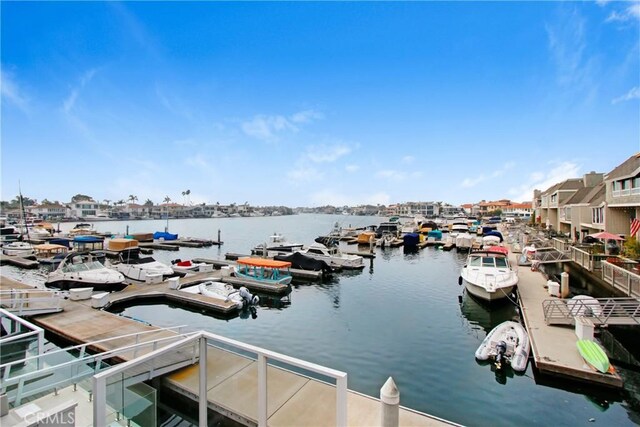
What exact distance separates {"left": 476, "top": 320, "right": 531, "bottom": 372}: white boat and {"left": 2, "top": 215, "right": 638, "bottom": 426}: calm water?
0.39 meters

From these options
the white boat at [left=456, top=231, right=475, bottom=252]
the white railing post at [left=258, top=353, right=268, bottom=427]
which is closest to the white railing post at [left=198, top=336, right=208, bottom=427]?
the white railing post at [left=258, top=353, right=268, bottom=427]

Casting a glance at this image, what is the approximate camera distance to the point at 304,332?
15125 mm

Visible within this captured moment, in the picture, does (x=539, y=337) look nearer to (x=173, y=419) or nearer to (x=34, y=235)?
(x=173, y=419)

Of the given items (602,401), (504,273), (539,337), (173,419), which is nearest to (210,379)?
(173,419)

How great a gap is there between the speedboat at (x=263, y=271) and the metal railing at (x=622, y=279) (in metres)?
18.4

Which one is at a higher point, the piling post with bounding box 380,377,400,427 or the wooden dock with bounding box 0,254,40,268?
the piling post with bounding box 380,377,400,427

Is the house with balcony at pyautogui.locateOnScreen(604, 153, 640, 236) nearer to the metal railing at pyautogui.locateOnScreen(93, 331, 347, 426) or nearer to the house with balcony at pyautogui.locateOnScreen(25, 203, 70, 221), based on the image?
the metal railing at pyautogui.locateOnScreen(93, 331, 347, 426)

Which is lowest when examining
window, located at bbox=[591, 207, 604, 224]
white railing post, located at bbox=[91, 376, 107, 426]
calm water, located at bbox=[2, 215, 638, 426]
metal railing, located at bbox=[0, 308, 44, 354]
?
calm water, located at bbox=[2, 215, 638, 426]

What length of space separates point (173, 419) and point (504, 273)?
60.1ft

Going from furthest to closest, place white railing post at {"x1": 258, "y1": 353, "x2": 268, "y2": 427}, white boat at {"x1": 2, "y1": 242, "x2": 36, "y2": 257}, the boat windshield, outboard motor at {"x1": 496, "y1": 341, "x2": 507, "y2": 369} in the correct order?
white boat at {"x1": 2, "y1": 242, "x2": 36, "y2": 257}, the boat windshield, outboard motor at {"x1": 496, "y1": 341, "x2": 507, "y2": 369}, white railing post at {"x1": 258, "y1": 353, "x2": 268, "y2": 427}

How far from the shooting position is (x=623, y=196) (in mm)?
22656

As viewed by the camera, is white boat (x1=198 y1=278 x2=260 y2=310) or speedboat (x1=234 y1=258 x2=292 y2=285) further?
speedboat (x1=234 y1=258 x2=292 y2=285)

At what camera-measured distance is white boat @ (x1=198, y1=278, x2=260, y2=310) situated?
61.3 feet

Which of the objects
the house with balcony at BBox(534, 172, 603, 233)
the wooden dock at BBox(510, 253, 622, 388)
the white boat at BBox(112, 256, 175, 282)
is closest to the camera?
the wooden dock at BBox(510, 253, 622, 388)
